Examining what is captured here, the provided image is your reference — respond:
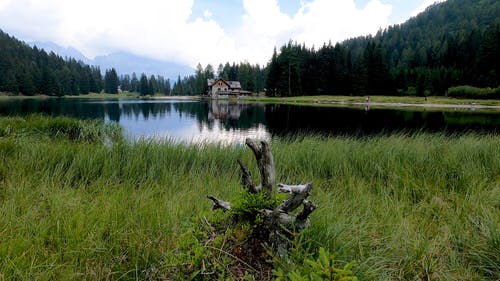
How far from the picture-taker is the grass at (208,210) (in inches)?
86.2

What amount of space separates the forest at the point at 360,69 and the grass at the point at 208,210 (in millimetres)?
62193

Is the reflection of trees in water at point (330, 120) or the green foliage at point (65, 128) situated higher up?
the green foliage at point (65, 128)

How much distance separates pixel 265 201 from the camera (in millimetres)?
1964

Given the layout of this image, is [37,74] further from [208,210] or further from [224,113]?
[208,210]

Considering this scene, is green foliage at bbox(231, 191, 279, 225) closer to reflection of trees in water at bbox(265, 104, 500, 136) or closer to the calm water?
the calm water

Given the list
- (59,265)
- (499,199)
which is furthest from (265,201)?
(499,199)

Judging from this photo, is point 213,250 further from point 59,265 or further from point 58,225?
point 58,225

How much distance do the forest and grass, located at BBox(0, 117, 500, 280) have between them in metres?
62.2

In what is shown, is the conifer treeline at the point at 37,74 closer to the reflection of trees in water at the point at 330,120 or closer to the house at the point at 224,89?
the house at the point at 224,89

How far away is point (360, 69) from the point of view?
222ft

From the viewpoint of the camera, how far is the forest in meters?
59.8

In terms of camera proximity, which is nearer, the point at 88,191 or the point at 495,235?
the point at 495,235

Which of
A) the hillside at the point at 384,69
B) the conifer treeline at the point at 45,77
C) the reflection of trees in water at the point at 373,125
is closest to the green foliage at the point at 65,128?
the reflection of trees in water at the point at 373,125

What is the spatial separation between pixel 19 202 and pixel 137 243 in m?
2.02
